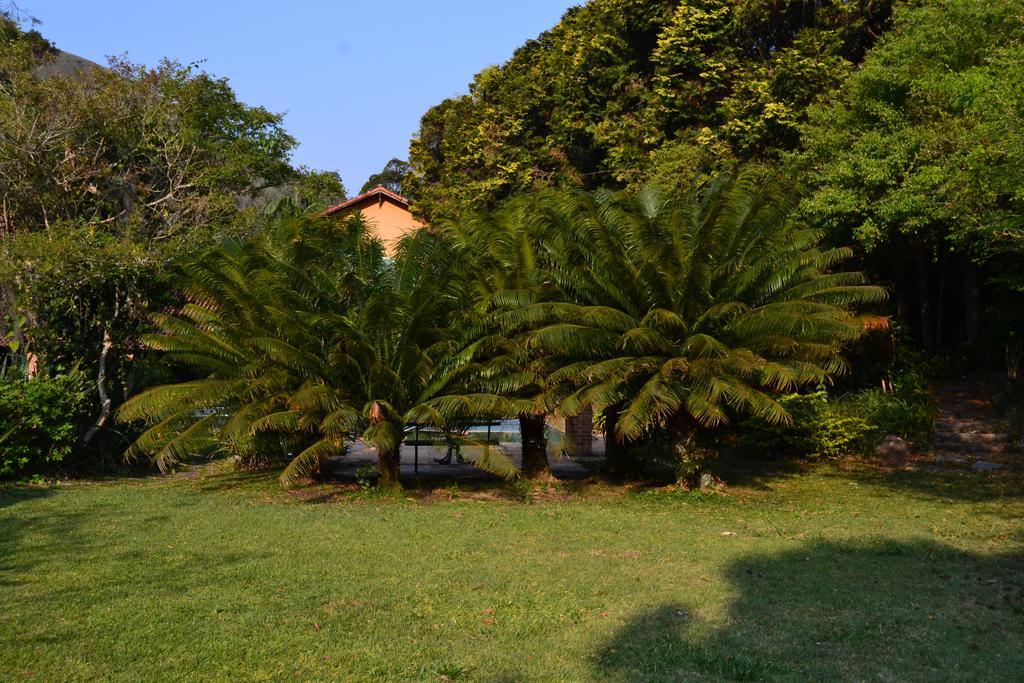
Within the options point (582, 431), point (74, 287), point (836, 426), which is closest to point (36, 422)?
point (74, 287)

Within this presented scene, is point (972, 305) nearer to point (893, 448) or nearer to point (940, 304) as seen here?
point (940, 304)

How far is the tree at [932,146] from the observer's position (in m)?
12.3

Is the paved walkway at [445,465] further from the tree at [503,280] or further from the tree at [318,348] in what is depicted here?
the tree at [503,280]

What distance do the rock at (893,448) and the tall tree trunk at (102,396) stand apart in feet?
47.7

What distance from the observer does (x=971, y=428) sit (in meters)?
18.7

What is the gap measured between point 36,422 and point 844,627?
12.6m

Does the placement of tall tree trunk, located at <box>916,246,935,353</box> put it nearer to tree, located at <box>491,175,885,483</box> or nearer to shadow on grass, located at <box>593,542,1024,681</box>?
tree, located at <box>491,175,885,483</box>

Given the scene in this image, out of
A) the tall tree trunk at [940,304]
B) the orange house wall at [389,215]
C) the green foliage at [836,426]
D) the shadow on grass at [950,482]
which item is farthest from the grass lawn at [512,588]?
the orange house wall at [389,215]

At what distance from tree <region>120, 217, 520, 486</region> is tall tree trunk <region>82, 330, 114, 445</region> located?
1.84 meters

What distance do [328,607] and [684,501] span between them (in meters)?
7.58

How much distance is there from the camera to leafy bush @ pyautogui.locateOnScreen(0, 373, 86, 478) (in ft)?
47.1

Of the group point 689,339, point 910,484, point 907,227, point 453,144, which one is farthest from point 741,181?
point 453,144

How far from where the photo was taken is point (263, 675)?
226 inches

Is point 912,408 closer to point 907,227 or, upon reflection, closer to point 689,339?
point 907,227
